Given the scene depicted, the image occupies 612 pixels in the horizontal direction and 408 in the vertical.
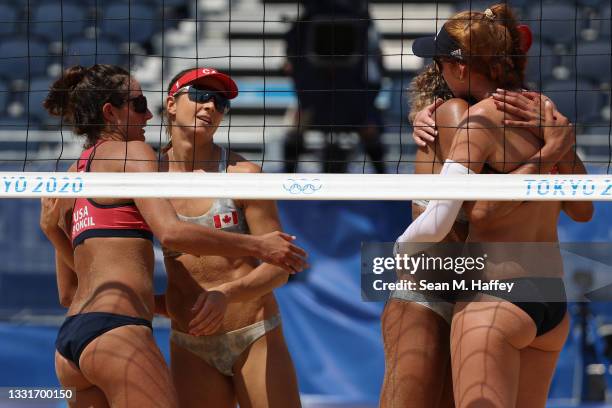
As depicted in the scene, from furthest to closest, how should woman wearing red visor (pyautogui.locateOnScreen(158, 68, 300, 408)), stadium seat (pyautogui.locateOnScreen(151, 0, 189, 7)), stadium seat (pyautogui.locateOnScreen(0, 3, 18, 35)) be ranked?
stadium seat (pyautogui.locateOnScreen(0, 3, 18, 35))
stadium seat (pyautogui.locateOnScreen(151, 0, 189, 7))
woman wearing red visor (pyautogui.locateOnScreen(158, 68, 300, 408))

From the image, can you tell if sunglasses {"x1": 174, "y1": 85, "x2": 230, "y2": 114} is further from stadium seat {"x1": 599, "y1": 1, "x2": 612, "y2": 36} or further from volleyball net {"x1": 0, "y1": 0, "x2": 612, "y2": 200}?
stadium seat {"x1": 599, "y1": 1, "x2": 612, "y2": 36}

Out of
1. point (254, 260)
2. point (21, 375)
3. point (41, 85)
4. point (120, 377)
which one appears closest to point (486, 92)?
point (254, 260)

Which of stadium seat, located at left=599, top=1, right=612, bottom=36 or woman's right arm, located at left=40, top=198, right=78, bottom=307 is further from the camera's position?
stadium seat, located at left=599, top=1, right=612, bottom=36

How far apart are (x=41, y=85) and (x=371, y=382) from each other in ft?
17.0

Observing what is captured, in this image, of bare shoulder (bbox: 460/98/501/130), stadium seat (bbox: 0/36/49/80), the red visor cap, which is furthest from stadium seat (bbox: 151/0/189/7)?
bare shoulder (bbox: 460/98/501/130)

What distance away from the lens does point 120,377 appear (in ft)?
11.0

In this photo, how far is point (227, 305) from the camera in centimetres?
387

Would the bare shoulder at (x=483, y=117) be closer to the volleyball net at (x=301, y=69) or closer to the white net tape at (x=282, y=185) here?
the white net tape at (x=282, y=185)

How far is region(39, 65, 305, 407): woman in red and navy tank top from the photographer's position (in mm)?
3387

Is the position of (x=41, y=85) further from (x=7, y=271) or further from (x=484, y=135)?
(x=484, y=135)

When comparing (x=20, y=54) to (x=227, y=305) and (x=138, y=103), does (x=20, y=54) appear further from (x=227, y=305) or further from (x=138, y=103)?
(x=227, y=305)

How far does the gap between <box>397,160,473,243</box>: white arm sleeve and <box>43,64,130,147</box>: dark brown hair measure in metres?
1.16

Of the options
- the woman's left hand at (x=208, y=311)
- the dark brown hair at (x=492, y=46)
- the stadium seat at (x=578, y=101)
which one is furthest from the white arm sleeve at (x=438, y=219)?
the stadium seat at (x=578, y=101)

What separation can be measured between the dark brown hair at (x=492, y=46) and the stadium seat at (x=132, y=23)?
7.18 m
